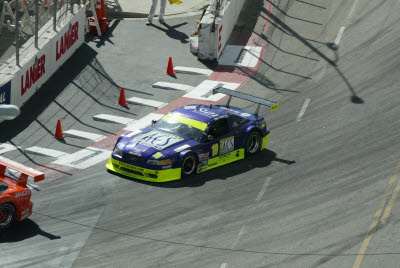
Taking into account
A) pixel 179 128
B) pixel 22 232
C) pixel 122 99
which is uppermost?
pixel 179 128

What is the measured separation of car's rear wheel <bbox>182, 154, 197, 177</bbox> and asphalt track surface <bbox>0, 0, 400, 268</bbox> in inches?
10.4

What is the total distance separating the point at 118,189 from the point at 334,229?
5.51 metres

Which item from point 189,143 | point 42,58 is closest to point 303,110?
point 189,143

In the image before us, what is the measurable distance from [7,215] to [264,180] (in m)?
6.73

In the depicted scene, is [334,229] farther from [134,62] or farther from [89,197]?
[134,62]

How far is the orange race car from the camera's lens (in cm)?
1769

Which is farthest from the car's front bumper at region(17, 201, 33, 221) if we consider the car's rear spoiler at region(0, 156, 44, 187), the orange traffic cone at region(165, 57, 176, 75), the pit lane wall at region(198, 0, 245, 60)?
the pit lane wall at region(198, 0, 245, 60)

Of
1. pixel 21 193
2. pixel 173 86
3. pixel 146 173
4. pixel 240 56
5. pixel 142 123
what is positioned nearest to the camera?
pixel 21 193

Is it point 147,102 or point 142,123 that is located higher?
point 142,123

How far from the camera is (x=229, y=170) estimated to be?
2177cm

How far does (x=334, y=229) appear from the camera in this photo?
60.3 feet

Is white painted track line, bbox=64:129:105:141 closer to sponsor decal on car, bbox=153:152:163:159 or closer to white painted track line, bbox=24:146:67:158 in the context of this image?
white painted track line, bbox=24:146:67:158

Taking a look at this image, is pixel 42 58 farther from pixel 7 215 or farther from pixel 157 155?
pixel 7 215

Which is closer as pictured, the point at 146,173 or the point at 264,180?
the point at 146,173
